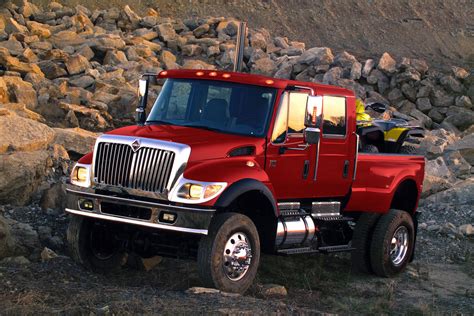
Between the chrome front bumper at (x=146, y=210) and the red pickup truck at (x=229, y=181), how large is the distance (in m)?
0.01

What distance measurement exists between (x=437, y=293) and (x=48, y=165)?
6.49 metres

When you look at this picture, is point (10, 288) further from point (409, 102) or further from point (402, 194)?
point (409, 102)

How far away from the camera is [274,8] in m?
45.8

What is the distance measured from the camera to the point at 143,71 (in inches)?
1180

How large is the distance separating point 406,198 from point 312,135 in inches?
136

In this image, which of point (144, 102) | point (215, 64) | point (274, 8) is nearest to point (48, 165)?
point (144, 102)

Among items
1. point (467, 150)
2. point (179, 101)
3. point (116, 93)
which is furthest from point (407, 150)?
point (116, 93)

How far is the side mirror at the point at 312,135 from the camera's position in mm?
10188

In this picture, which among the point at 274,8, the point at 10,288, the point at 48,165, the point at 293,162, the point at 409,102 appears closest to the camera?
the point at 10,288

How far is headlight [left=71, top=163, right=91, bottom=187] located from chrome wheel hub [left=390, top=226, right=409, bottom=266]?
181 inches

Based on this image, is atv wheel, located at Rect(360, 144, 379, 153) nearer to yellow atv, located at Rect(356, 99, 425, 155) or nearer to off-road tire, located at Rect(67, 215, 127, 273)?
yellow atv, located at Rect(356, 99, 425, 155)

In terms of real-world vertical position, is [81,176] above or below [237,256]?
above

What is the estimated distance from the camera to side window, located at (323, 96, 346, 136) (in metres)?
11.2

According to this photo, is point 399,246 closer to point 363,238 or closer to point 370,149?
point 363,238
